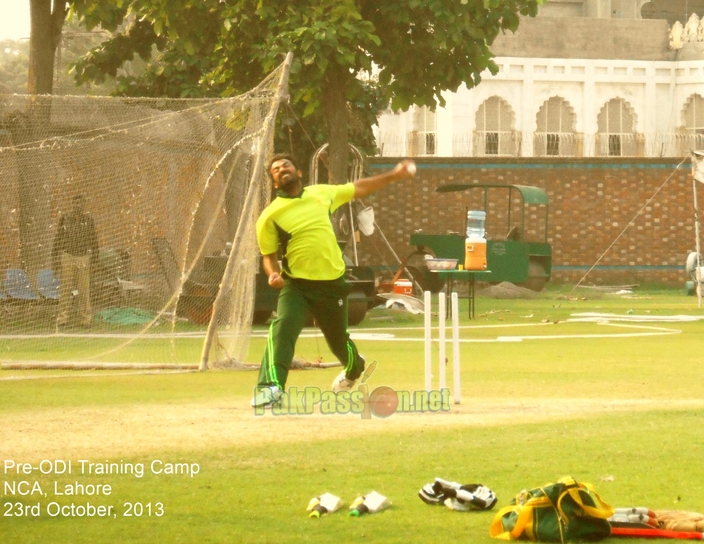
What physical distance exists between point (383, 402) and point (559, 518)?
4761mm

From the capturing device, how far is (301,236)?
34.9ft

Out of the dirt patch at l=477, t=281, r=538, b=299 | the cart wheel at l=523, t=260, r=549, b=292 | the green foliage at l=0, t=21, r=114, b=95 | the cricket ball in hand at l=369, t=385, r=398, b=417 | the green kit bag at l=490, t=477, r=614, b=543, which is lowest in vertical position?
the dirt patch at l=477, t=281, r=538, b=299

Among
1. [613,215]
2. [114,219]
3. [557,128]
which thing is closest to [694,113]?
[557,128]

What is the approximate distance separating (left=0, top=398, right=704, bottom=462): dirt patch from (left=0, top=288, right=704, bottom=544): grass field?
2 centimetres

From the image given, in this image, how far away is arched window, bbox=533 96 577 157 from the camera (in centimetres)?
5059

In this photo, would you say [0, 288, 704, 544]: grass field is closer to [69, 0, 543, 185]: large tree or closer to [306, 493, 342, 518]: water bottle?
[306, 493, 342, 518]: water bottle

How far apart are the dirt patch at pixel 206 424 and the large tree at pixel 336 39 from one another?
457 inches

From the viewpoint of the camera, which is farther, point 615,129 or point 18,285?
point 615,129

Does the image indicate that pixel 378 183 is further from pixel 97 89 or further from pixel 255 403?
pixel 97 89

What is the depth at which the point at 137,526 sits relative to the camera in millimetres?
6414

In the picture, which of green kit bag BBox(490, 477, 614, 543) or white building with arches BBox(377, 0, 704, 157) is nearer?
green kit bag BBox(490, 477, 614, 543)

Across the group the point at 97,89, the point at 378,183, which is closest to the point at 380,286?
the point at 378,183

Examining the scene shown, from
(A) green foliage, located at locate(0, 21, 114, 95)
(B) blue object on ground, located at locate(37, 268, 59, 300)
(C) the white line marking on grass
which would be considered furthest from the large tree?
(A) green foliage, located at locate(0, 21, 114, 95)

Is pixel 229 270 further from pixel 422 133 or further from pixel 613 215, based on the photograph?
pixel 422 133
